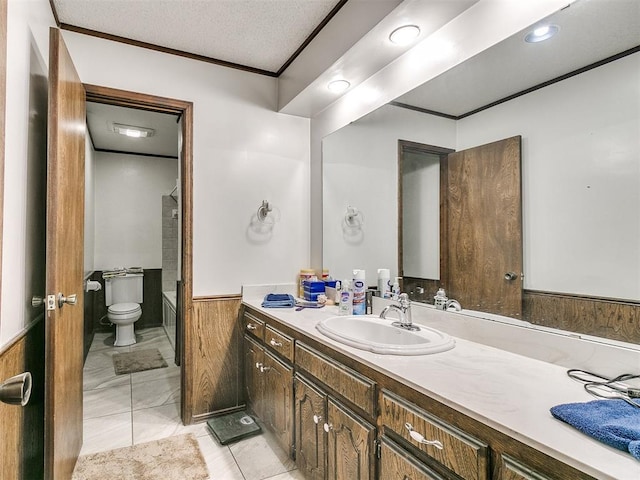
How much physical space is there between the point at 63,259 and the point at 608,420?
79.9 inches

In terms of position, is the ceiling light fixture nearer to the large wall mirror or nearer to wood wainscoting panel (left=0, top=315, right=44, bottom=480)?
wood wainscoting panel (left=0, top=315, right=44, bottom=480)

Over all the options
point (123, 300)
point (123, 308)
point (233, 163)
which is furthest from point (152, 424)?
point (123, 300)

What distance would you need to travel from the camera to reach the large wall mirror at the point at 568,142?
1.16 m

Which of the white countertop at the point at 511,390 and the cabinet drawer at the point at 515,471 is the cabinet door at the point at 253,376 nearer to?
the white countertop at the point at 511,390

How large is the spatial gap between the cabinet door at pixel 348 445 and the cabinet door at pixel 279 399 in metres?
0.40

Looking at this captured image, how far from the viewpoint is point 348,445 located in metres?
1.46

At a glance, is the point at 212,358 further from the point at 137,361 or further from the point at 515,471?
the point at 515,471

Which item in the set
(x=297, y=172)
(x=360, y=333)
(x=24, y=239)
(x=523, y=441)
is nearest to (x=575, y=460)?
(x=523, y=441)

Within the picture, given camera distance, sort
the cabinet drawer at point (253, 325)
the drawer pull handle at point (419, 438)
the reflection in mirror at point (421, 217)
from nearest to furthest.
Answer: the drawer pull handle at point (419, 438) → the reflection in mirror at point (421, 217) → the cabinet drawer at point (253, 325)

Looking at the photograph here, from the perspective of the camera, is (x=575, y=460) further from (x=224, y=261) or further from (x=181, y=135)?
(x=181, y=135)

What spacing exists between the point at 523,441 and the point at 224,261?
219 centimetres

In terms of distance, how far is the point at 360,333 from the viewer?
1.98m

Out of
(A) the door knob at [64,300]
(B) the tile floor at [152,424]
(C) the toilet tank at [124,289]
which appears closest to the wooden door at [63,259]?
(A) the door knob at [64,300]

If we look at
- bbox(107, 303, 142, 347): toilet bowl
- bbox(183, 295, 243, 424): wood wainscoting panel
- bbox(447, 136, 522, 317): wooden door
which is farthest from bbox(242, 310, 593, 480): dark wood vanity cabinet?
bbox(107, 303, 142, 347): toilet bowl
